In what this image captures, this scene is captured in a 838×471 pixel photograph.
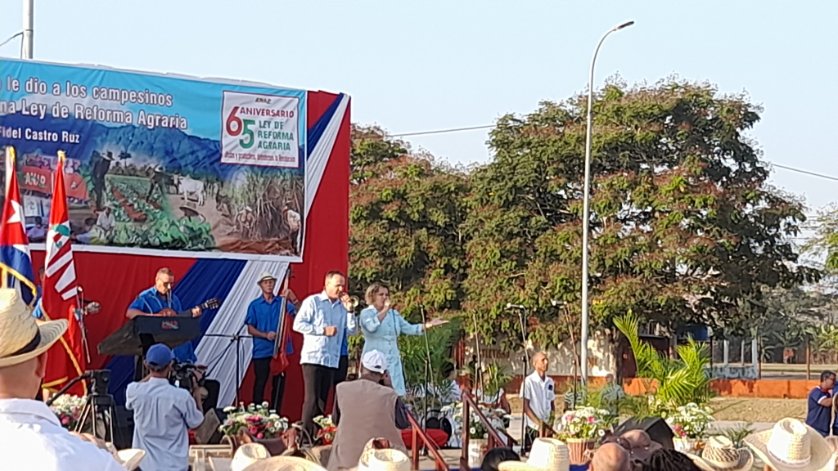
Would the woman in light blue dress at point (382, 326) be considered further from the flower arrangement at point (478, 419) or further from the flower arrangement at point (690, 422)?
the flower arrangement at point (690, 422)

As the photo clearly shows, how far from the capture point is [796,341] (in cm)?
5734

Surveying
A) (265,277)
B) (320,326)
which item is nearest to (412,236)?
(265,277)

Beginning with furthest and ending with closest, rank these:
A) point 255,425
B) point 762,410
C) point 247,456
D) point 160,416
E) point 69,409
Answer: point 762,410 → point 255,425 → point 69,409 → point 160,416 → point 247,456

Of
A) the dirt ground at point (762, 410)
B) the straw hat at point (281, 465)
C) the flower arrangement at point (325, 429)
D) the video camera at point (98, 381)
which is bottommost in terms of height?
the dirt ground at point (762, 410)

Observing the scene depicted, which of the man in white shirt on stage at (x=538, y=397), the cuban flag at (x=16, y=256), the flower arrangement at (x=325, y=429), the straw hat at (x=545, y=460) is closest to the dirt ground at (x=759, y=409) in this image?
the man in white shirt on stage at (x=538, y=397)

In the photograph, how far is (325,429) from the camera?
11.2m

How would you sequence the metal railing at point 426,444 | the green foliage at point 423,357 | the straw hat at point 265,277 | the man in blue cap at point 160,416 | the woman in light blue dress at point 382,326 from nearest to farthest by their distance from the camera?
the man in blue cap at point 160,416
the metal railing at point 426,444
the woman in light blue dress at point 382,326
the straw hat at point 265,277
the green foliage at point 423,357

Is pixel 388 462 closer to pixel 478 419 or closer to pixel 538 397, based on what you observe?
pixel 478 419

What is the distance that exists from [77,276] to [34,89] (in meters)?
1.83

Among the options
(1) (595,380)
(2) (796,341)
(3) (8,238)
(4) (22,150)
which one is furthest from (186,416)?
(2) (796,341)

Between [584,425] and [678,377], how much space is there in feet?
6.45

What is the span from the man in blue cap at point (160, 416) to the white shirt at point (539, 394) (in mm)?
5253

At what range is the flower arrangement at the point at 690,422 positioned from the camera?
39.4ft

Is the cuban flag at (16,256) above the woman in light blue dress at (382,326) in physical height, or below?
above
